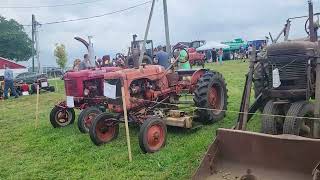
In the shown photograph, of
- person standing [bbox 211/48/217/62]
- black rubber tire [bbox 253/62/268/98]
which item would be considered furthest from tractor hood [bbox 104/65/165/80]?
person standing [bbox 211/48/217/62]

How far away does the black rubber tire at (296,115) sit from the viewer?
5199 millimetres

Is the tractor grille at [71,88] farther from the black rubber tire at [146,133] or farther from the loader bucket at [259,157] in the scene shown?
the loader bucket at [259,157]

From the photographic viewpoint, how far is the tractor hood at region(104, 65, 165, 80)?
724 centimetres

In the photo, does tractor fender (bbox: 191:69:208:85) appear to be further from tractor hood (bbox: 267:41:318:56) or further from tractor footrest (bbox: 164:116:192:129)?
tractor hood (bbox: 267:41:318:56)

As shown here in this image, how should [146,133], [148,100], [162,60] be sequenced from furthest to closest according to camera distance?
[162,60] → [148,100] → [146,133]

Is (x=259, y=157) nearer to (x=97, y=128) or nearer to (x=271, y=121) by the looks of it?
(x=271, y=121)

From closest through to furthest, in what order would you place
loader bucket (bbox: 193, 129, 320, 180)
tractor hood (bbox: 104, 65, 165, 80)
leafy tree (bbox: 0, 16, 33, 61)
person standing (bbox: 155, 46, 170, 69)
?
loader bucket (bbox: 193, 129, 320, 180)
tractor hood (bbox: 104, 65, 165, 80)
person standing (bbox: 155, 46, 170, 69)
leafy tree (bbox: 0, 16, 33, 61)

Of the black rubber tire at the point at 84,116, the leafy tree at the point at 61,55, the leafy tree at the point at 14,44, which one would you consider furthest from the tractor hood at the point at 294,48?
the leafy tree at the point at 14,44

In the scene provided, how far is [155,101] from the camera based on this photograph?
7785mm

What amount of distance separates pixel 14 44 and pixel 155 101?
53.6 meters

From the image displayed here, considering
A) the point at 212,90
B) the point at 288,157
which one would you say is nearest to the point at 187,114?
the point at 212,90

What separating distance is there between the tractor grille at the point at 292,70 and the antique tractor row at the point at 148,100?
149cm

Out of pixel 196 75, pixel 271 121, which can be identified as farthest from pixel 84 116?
pixel 271 121

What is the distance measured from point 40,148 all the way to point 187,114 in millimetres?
2724
